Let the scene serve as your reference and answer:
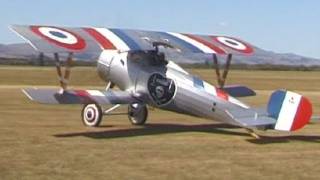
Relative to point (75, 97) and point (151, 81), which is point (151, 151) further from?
point (151, 81)

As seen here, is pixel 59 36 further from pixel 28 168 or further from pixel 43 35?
pixel 28 168

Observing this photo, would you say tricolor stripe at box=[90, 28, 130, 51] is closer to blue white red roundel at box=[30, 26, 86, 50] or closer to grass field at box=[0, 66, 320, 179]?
blue white red roundel at box=[30, 26, 86, 50]

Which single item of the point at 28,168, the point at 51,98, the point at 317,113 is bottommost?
the point at 317,113

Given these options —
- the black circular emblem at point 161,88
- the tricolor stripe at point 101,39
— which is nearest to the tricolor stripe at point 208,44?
the black circular emblem at point 161,88

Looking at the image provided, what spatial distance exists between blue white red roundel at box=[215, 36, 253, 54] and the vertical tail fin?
13.3 ft

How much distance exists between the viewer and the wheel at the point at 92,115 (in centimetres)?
1820

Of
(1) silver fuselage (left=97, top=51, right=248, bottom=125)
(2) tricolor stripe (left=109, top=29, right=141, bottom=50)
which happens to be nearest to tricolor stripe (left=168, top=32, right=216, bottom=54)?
(1) silver fuselage (left=97, top=51, right=248, bottom=125)

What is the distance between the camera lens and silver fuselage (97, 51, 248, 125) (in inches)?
643

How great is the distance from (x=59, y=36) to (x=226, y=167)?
21.7ft

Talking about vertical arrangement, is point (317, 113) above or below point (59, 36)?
below

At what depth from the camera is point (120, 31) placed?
1856 centimetres

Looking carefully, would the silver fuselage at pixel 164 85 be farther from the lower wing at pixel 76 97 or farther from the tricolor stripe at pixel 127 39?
the tricolor stripe at pixel 127 39

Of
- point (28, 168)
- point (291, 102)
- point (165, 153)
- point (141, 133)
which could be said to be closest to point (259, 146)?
point (291, 102)

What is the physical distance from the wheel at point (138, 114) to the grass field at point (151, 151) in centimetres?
27
